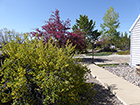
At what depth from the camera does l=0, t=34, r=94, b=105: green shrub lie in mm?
2189

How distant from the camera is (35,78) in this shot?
2.30 m

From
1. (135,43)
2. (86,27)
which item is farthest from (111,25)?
(135,43)

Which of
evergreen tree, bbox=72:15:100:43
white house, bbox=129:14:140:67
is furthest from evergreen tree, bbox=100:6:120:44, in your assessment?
white house, bbox=129:14:140:67

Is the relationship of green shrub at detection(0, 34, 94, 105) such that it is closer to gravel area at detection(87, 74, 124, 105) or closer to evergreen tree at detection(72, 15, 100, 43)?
gravel area at detection(87, 74, 124, 105)

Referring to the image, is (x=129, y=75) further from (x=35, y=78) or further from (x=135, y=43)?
(x=35, y=78)

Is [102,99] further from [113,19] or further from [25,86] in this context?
[113,19]

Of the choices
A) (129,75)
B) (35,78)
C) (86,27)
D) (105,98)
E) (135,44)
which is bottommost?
(105,98)

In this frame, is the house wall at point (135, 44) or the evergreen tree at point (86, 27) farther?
the evergreen tree at point (86, 27)

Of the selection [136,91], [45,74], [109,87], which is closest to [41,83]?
[45,74]

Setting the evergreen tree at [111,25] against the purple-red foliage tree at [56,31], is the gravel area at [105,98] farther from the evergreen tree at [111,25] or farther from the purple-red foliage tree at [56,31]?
the evergreen tree at [111,25]

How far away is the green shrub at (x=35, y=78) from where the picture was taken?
7.18 ft

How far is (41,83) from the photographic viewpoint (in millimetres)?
2283

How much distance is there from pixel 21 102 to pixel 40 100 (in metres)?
0.36

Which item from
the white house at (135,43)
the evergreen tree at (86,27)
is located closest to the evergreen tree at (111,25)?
the evergreen tree at (86,27)
